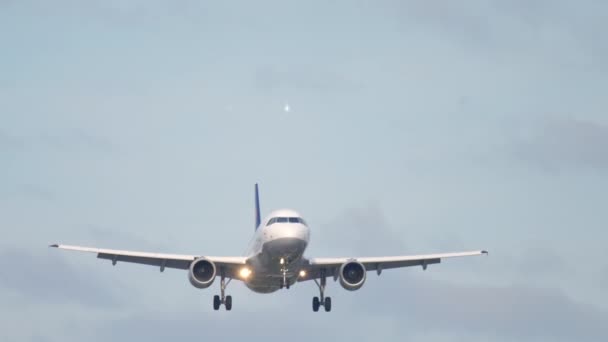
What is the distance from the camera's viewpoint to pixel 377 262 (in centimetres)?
8162

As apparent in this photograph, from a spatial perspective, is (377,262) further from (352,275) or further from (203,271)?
(203,271)

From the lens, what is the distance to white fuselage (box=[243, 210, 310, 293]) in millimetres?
71812

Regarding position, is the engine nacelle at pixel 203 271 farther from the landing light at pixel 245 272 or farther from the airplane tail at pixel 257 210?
the airplane tail at pixel 257 210

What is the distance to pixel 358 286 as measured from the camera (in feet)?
257

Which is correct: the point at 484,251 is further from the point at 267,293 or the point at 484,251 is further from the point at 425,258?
the point at 267,293

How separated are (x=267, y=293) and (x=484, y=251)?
13.1 metres

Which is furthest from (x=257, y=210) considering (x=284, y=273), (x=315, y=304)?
Result: (x=284, y=273)

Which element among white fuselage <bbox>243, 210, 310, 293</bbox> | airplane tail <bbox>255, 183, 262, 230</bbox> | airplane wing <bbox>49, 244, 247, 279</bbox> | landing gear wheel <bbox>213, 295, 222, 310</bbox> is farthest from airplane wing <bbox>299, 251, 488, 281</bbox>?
airplane tail <bbox>255, 183, 262, 230</bbox>

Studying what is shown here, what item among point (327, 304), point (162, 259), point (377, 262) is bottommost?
point (327, 304)

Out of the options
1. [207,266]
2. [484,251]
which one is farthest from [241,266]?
[484,251]

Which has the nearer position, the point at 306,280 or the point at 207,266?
the point at 207,266

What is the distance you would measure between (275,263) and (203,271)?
5.60 metres

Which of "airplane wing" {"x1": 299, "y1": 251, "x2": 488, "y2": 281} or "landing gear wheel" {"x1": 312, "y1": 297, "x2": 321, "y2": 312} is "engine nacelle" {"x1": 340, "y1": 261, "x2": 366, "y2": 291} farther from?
"landing gear wheel" {"x1": 312, "y1": 297, "x2": 321, "y2": 312}

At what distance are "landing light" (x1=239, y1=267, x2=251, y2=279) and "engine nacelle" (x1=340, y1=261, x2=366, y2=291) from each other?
17.5ft
